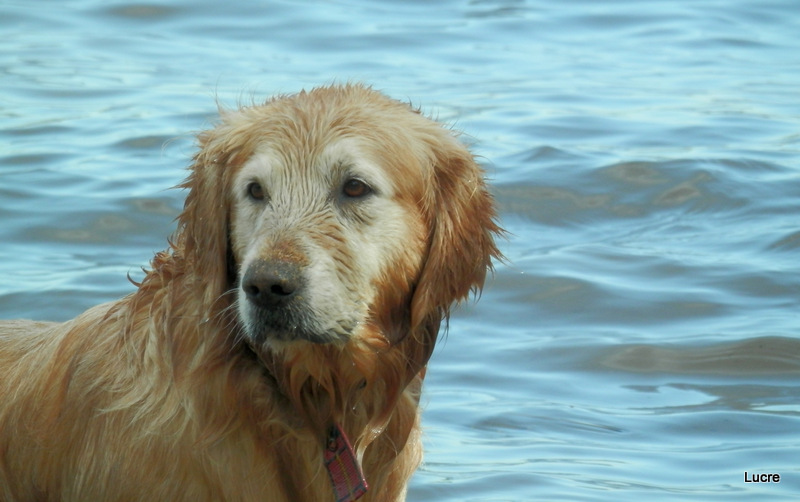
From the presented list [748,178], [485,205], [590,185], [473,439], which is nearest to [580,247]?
[590,185]

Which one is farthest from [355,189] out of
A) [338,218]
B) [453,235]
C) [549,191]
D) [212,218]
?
[549,191]

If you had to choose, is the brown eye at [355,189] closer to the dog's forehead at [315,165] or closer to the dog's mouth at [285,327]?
the dog's forehead at [315,165]

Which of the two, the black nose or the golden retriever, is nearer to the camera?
the black nose

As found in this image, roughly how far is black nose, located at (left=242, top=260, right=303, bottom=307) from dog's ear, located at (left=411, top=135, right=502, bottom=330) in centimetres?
58

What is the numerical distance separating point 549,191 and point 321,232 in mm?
6704

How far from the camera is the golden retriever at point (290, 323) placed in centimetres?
452

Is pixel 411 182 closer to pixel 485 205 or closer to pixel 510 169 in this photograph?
pixel 485 205

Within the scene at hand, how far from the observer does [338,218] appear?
14.8 ft

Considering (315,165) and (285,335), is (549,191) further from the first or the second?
(285,335)

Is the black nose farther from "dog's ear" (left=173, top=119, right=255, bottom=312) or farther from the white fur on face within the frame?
"dog's ear" (left=173, top=119, right=255, bottom=312)

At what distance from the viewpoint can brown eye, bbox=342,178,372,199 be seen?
4.57 metres

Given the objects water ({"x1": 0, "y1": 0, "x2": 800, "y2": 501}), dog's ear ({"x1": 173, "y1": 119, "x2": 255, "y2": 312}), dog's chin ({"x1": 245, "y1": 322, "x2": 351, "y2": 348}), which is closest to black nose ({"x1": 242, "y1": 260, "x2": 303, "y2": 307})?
dog's chin ({"x1": 245, "y1": 322, "x2": 351, "y2": 348})

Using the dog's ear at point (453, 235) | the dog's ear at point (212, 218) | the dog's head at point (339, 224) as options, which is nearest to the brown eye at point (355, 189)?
the dog's head at point (339, 224)

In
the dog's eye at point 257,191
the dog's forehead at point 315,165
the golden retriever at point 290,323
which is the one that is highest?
the dog's forehead at point 315,165
